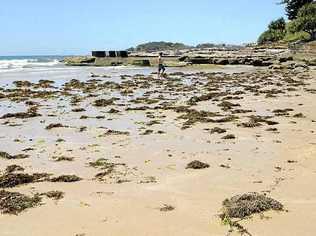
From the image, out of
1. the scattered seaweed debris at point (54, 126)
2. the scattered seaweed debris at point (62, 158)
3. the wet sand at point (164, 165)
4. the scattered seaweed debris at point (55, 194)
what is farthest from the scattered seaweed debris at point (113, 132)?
the scattered seaweed debris at point (55, 194)

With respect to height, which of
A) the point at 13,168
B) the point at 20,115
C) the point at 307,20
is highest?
the point at 307,20

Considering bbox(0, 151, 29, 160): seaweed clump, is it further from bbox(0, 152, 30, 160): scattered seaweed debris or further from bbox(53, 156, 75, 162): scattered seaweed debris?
bbox(53, 156, 75, 162): scattered seaweed debris

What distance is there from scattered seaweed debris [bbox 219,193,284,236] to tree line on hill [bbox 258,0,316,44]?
66.8 metres

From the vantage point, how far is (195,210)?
692 cm

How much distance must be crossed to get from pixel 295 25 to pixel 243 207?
70.9 meters

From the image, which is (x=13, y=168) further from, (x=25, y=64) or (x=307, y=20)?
(x=307, y=20)

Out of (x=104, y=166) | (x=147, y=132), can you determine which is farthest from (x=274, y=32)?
(x=104, y=166)

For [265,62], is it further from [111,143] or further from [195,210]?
[195,210]

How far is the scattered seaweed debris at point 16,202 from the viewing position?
7.07m

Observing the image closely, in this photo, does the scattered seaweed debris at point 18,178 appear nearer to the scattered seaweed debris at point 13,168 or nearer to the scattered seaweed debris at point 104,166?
the scattered seaweed debris at point 13,168

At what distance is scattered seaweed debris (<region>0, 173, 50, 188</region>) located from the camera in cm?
837

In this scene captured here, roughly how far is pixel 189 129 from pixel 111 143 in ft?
8.38

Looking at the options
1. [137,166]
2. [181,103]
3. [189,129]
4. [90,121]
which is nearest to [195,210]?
[137,166]

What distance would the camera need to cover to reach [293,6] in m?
A: 82.8
